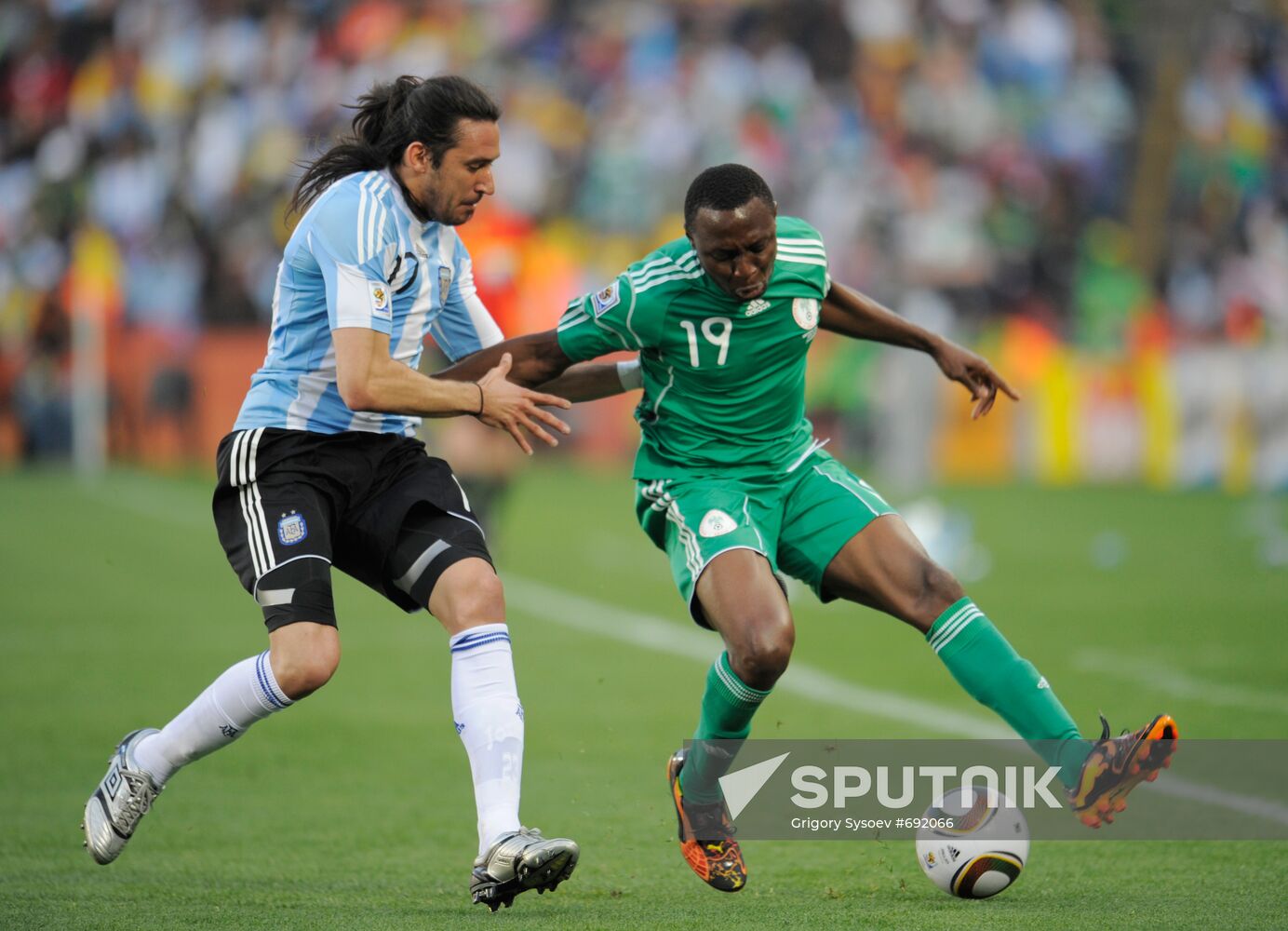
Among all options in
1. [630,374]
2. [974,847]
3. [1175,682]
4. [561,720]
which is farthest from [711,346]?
[1175,682]

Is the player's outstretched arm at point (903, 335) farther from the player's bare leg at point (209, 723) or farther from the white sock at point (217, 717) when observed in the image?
the white sock at point (217, 717)

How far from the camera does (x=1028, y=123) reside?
23.3 metres

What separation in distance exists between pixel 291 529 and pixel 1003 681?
6.61 ft

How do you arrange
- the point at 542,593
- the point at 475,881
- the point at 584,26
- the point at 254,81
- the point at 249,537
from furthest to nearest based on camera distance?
the point at 584,26 < the point at 254,81 < the point at 542,593 < the point at 249,537 < the point at 475,881

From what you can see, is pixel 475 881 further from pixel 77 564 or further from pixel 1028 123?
pixel 1028 123

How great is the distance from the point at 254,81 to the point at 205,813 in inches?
691

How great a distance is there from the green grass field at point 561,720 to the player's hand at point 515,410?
1.27 metres

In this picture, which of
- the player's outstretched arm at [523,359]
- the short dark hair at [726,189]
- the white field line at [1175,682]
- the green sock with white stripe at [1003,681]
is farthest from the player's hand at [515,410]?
the white field line at [1175,682]

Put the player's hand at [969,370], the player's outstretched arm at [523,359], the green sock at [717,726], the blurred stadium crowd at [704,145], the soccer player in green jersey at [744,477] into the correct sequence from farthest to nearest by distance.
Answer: the blurred stadium crowd at [704,145] < the player's hand at [969,370] < the player's outstretched arm at [523,359] < the green sock at [717,726] < the soccer player in green jersey at [744,477]

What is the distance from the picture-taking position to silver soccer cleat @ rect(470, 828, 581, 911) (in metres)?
4.44

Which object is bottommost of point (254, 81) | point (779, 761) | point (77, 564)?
point (77, 564)

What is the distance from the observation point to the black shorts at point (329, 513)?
16.1 feet

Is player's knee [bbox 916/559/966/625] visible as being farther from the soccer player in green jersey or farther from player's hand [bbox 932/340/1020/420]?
player's hand [bbox 932/340/1020/420]

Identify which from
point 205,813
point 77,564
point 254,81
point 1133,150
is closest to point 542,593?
point 77,564
